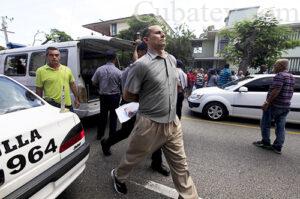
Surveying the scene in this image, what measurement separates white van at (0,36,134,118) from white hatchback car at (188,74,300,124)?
2.56 meters

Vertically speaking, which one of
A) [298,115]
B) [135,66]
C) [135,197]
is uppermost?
[135,66]

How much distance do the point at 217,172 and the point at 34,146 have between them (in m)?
2.45

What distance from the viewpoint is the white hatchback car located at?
5459 mm

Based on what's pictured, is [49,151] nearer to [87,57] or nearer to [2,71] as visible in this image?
[87,57]

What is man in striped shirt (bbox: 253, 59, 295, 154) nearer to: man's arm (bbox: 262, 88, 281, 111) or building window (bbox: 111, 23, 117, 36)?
man's arm (bbox: 262, 88, 281, 111)

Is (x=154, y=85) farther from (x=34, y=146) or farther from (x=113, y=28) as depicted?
(x=113, y=28)

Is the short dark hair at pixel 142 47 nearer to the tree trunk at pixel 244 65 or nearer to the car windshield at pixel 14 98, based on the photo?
the car windshield at pixel 14 98

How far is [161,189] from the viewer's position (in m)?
Answer: 2.66

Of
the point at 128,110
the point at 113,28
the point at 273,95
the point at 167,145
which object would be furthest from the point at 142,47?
the point at 113,28

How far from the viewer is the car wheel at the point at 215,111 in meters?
5.97

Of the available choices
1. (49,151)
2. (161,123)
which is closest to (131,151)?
(161,123)

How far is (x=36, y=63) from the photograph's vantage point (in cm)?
509

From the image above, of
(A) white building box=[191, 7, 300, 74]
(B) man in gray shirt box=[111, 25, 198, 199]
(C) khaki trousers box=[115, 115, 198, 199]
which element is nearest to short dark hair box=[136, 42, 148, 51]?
(B) man in gray shirt box=[111, 25, 198, 199]

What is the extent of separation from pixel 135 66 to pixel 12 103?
54.8 inches
